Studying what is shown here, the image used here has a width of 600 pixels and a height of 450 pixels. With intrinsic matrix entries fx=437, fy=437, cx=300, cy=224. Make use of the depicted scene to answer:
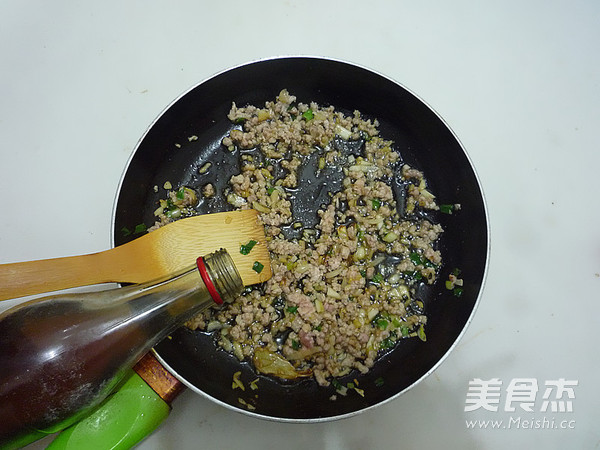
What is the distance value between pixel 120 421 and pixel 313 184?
72 centimetres

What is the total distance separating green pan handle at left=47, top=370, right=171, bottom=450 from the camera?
0.92m

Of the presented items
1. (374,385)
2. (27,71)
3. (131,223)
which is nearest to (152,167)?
(131,223)

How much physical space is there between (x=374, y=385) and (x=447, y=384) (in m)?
0.21

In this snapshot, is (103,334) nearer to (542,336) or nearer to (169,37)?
(169,37)

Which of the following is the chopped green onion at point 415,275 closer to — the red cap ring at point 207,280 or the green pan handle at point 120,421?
the red cap ring at point 207,280

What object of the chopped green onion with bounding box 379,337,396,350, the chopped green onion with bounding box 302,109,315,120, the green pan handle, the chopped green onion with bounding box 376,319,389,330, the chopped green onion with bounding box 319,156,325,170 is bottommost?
the green pan handle

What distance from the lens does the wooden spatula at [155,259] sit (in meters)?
0.87

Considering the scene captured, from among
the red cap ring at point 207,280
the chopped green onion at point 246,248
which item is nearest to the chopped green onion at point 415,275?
the chopped green onion at point 246,248

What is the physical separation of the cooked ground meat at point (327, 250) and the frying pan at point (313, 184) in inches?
1.1

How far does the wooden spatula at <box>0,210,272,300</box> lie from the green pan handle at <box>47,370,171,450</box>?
0.24 meters

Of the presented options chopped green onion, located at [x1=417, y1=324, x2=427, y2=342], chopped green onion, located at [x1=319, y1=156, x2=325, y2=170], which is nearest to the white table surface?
chopped green onion, located at [x1=417, y1=324, x2=427, y2=342]

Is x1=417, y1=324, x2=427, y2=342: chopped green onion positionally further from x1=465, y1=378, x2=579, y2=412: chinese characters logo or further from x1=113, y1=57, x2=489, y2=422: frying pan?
x1=465, y1=378, x2=579, y2=412: chinese characters logo

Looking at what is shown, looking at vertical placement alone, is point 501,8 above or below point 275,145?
above

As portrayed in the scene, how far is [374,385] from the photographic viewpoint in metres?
1.07
